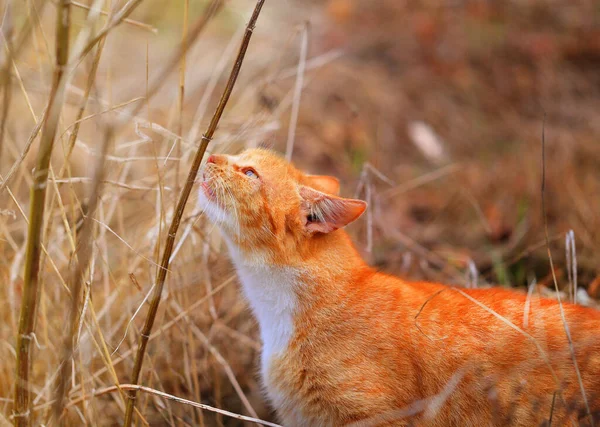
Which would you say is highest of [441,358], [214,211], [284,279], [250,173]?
[250,173]

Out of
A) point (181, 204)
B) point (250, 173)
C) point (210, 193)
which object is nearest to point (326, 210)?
point (250, 173)

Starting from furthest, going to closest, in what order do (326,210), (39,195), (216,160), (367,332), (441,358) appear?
1. (216,160)
2. (326,210)
3. (367,332)
4. (441,358)
5. (39,195)

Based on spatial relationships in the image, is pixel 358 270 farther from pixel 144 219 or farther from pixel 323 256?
pixel 144 219

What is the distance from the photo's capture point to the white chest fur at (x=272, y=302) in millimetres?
2525

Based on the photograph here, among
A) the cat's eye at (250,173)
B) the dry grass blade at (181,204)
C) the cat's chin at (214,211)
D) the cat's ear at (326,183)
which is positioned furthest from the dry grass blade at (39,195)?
the cat's ear at (326,183)

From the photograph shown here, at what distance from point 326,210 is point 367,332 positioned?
533 millimetres

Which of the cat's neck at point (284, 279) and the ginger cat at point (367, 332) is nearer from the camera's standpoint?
the ginger cat at point (367, 332)

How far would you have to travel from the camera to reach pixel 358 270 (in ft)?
8.68

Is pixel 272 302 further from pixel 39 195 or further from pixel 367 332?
pixel 39 195

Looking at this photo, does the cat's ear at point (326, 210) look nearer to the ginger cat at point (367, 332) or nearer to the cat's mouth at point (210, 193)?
the ginger cat at point (367, 332)

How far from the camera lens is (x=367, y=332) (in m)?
2.41

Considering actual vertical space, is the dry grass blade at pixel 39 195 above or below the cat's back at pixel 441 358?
above

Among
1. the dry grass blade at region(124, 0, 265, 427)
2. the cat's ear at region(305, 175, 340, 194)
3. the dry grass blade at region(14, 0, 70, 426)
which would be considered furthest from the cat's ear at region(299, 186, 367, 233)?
the dry grass blade at region(14, 0, 70, 426)

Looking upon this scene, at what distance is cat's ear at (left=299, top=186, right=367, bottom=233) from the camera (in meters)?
2.44
